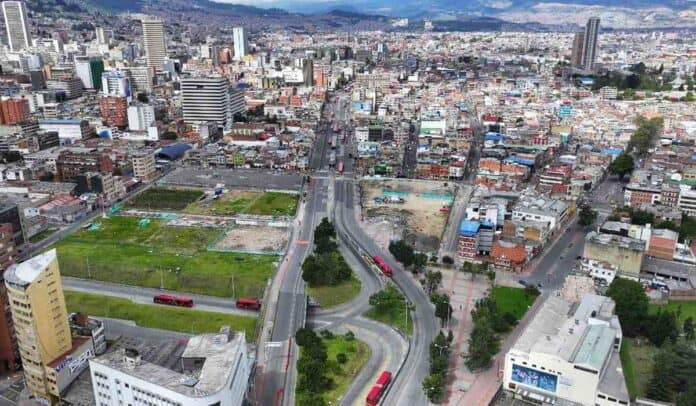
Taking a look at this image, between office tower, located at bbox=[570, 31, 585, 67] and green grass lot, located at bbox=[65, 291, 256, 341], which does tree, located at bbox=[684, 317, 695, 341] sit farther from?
office tower, located at bbox=[570, 31, 585, 67]

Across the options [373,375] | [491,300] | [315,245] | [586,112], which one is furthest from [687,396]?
[586,112]

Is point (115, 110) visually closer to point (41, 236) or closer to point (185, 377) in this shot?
point (41, 236)

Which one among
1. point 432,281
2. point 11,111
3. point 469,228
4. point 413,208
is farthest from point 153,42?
point 432,281

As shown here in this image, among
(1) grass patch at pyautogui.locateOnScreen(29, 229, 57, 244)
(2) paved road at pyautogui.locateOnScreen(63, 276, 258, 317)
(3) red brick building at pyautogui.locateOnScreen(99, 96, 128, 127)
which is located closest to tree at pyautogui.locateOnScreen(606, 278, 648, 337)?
(2) paved road at pyautogui.locateOnScreen(63, 276, 258, 317)

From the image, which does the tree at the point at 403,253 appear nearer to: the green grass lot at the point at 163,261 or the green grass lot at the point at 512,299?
the green grass lot at the point at 512,299

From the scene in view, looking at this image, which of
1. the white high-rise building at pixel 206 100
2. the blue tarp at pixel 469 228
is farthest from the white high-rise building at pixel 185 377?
the white high-rise building at pixel 206 100

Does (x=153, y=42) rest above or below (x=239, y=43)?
above
